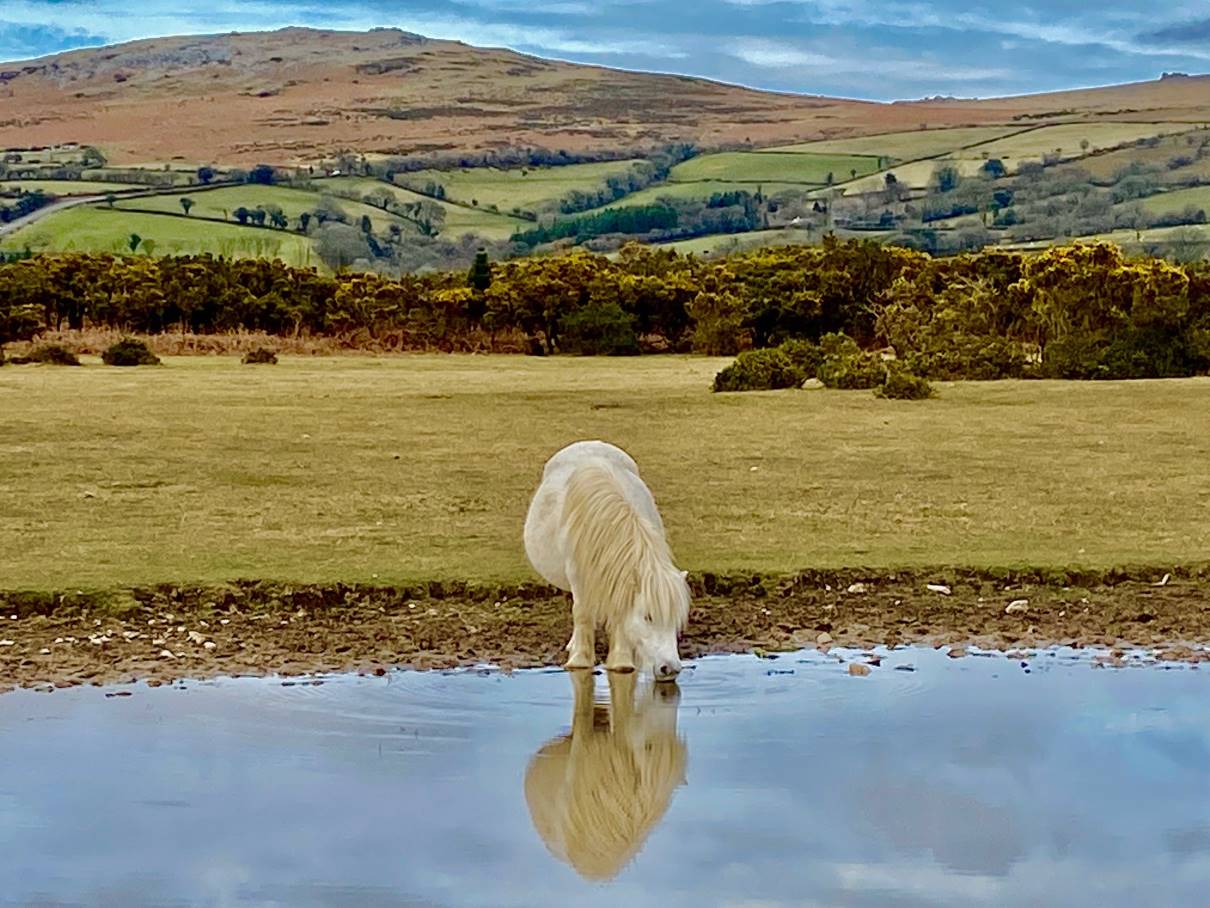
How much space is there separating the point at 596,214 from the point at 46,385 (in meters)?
73.5

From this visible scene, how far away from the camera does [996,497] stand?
48.3 ft

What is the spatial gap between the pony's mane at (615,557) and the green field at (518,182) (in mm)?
93637

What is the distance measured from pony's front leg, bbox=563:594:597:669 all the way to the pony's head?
37cm

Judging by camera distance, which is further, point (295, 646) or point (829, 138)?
point (829, 138)

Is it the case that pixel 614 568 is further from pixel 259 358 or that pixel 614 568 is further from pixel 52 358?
pixel 52 358

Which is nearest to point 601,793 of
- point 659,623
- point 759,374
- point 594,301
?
point 659,623

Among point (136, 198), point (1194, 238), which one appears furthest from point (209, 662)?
point (136, 198)

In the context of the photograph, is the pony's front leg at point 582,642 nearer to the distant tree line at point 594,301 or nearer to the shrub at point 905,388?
the shrub at point 905,388

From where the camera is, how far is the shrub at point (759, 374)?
Result: 25094mm

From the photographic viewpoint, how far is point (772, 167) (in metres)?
116

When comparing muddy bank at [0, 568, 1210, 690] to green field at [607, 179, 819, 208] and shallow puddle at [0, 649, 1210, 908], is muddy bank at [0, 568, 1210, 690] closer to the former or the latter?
shallow puddle at [0, 649, 1210, 908]

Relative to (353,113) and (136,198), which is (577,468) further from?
(353,113)

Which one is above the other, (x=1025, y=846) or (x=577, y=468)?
(x=577, y=468)

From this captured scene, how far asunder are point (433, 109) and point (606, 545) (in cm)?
14451
